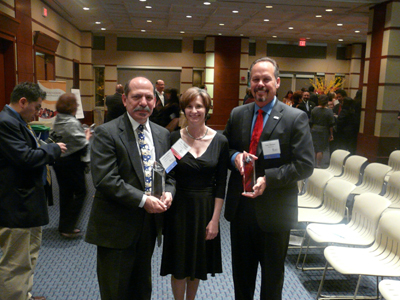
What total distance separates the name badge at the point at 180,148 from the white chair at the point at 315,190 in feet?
7.09

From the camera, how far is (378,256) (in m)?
2.65

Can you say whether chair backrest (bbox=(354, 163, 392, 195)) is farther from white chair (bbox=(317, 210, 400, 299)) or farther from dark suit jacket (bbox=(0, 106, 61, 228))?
dark suit jacket (bbox=(0, 106, 61, 228))

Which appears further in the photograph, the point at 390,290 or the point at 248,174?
the point at 390,290

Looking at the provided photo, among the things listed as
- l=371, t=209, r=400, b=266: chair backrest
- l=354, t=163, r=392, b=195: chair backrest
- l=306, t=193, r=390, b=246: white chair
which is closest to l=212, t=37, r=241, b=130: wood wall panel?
l=354, t=163, r=392, b=195: chair backrest

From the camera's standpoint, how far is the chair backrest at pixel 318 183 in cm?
381

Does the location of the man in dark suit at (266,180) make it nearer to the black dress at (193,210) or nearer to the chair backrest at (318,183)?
the black dress at (193,210)

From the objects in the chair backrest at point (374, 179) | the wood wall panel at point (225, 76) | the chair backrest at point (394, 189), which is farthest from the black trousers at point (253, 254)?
the wood wall panel at point (225, 76)

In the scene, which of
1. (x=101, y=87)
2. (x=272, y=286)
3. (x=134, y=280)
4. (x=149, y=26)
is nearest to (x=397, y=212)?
(x=272, y=286)

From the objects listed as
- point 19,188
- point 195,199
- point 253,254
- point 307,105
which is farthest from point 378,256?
point 307,105

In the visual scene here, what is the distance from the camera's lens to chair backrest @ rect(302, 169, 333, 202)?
3807 mm

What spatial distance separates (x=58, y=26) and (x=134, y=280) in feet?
31.4

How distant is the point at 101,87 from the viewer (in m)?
14.8

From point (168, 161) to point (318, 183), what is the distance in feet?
8.03

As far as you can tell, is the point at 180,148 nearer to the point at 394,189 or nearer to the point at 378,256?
the point at 378,256
